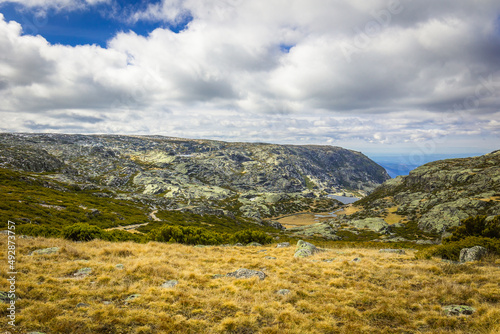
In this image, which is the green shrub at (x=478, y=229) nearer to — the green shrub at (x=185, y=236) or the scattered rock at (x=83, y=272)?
the green shrub at (x=185, y=236)

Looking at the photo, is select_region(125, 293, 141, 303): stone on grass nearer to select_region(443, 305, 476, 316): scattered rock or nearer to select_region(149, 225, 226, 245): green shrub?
select_region(443, 305, 476, 316): scattered rock

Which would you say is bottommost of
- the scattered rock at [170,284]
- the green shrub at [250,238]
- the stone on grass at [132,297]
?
the green shrub at [250,238]

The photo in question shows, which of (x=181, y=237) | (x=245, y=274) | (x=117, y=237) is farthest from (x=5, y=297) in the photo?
(x=181, y=237)

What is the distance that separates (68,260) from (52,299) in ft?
21.9

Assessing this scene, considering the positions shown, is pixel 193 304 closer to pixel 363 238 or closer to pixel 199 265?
pixel 199 265

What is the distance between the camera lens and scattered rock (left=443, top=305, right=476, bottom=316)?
9023mm

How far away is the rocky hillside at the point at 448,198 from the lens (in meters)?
105

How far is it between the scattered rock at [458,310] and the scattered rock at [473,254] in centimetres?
952

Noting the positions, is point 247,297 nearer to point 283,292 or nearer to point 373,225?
point 283,292

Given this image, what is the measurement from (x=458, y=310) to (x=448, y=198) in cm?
16740

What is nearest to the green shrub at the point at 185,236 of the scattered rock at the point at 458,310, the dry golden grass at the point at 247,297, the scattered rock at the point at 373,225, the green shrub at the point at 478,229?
the dry golden grass at the point at 247,297

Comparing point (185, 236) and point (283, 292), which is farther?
point (185, 236)

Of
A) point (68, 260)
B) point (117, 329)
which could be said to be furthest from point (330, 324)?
point (68, 260)

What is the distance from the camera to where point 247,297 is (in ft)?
36.3
